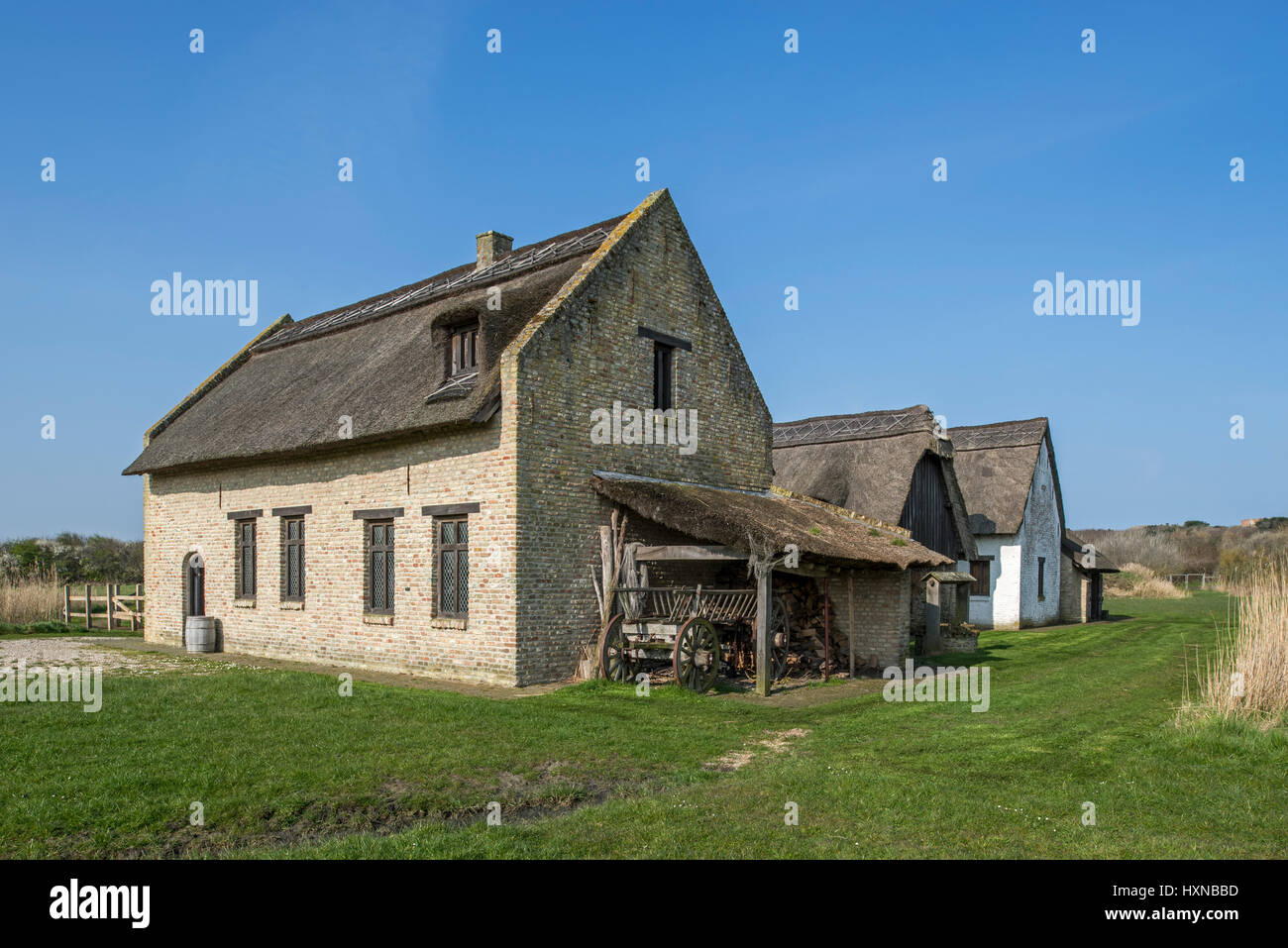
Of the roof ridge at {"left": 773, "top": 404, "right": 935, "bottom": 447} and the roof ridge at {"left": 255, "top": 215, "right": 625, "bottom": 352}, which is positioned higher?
the roof ridge at {"left": 255, "top": 215, "right": 625, "bottom": 352}

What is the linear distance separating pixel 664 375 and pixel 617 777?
10.5 m

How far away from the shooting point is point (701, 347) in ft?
61.0

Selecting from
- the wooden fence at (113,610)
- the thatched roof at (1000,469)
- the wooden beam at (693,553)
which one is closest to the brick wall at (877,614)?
the wooden beam at (693,553)

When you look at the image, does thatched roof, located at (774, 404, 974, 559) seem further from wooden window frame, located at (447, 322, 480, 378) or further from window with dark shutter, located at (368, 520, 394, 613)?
window with dark shutter, located at (368, 520, 394, 613)

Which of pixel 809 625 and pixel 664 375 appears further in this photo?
pixel 809 625

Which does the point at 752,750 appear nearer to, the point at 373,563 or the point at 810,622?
the point at 810,622

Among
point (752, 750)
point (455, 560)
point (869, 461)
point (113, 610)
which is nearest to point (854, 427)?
point (869, 461)

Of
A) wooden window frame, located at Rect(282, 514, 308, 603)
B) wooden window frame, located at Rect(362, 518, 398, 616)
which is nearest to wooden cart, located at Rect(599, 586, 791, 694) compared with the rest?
wooden window frame, located at Rect(362, 518, 398, 616)

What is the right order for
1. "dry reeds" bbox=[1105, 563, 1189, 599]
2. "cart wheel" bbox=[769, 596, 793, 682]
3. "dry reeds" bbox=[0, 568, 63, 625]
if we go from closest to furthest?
"cart wheel" bbox=[769, 596, 793, 682] → "dry reeds" bbox=[0, 568, 63, 625] → "dry reeds" bbox=[1105, 563, 1189, 599]

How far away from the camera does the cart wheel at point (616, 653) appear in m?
14.8

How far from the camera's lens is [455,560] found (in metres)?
15.5

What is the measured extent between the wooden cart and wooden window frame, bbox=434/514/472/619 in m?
2.48

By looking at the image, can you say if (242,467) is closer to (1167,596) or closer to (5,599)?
(5,599)

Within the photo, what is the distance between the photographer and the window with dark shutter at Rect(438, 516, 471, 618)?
50.3ft
